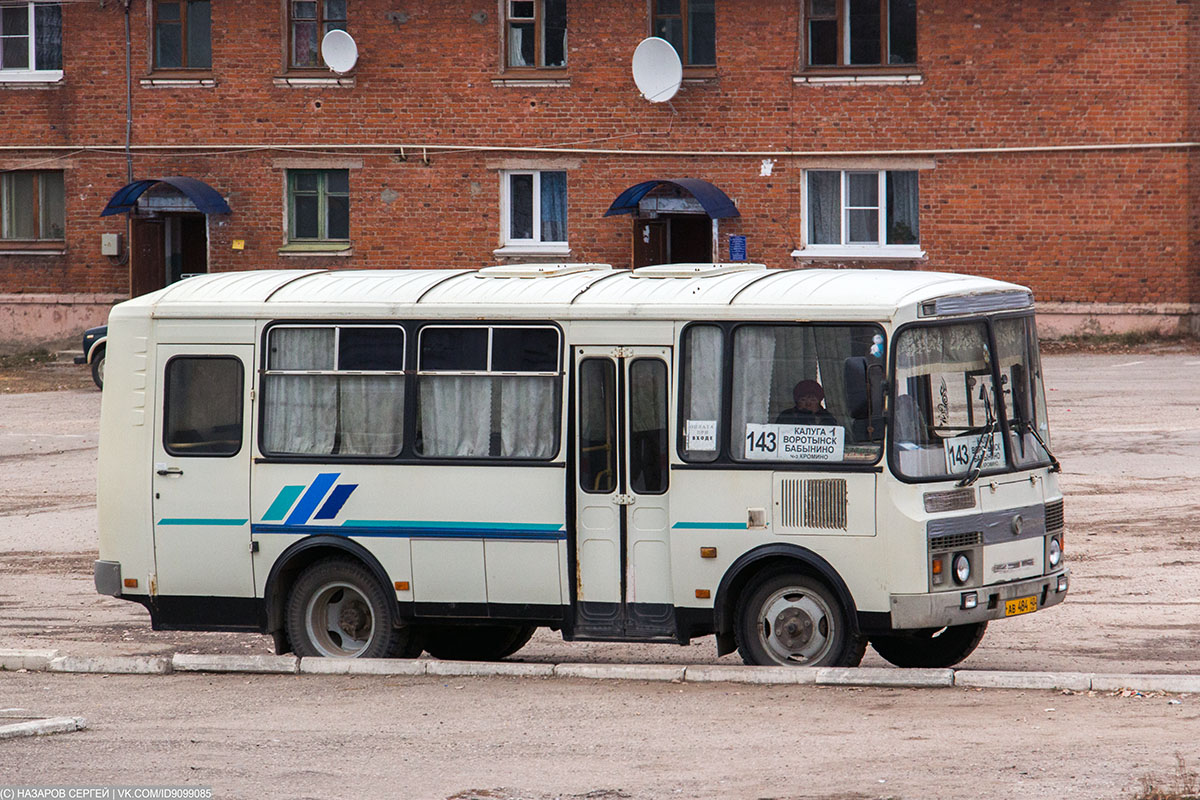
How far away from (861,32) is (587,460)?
21.8 meters

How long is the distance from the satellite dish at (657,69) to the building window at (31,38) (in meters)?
11.5

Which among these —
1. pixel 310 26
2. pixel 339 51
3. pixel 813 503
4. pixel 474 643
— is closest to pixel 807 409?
pixel 813 503

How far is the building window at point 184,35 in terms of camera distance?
112 feet

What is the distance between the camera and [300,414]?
11930mm

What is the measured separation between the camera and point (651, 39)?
31109mm

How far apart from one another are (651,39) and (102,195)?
11104mm

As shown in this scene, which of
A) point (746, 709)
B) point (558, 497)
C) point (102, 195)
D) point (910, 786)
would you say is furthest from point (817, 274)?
point (102, 195)

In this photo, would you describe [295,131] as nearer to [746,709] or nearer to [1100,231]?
[1100,231]

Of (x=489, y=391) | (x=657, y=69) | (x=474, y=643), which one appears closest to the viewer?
(x=489, y=391)

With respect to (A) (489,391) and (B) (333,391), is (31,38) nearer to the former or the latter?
(B) (333,391)

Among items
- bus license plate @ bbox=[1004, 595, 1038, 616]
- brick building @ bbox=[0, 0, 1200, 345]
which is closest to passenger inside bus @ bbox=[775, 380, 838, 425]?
bus license plate @ bbox=[1004, 595, 1038, 616]

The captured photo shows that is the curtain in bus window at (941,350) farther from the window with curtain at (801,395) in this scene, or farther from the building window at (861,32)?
the building window at (861,32)

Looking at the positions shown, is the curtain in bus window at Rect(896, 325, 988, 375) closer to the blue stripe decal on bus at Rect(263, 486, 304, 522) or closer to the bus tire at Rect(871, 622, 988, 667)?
the bus tire at Rect(871, 622, 988, 667)

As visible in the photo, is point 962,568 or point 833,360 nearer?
point 962,568
